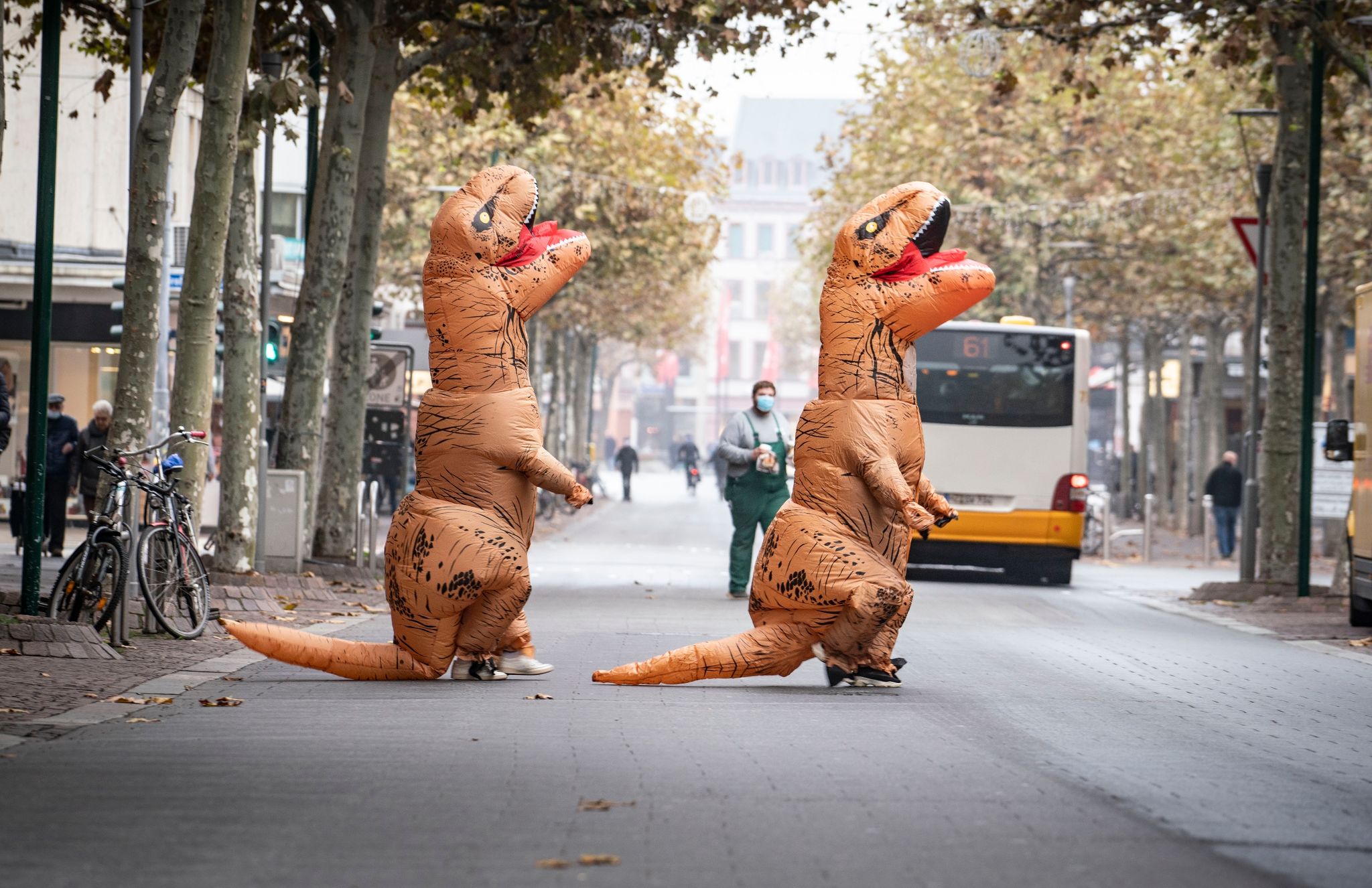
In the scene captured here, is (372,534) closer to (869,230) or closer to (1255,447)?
(1255,447)

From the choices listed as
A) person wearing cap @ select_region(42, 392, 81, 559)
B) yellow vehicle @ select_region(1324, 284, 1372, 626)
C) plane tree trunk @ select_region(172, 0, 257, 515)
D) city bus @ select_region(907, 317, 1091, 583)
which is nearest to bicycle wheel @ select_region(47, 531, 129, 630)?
plane tree trunk @ select_region(172, 0, 257, 515)

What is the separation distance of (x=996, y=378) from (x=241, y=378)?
10.4 metres

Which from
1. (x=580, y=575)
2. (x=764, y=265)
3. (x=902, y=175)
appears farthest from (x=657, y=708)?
(x=764, y=265)

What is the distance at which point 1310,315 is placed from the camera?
20.5 metres

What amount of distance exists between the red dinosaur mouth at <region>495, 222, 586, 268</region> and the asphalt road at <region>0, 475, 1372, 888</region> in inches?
87.9

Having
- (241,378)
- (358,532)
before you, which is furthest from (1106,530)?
(241,378)

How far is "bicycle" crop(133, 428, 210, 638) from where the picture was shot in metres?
13.1

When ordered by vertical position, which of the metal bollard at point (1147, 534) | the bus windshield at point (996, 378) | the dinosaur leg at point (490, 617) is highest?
the bus windshield at point (996, 378)

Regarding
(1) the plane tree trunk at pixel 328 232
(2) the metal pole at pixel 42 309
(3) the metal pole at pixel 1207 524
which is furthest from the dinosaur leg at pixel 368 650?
(3) the metal pole at pixel 1207 524

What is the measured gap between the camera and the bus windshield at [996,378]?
24.2m

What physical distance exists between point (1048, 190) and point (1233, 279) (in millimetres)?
5819

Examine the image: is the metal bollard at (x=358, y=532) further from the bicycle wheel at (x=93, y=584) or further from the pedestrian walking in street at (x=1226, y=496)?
the pedestrian walking in street at (x=1226, y=496)

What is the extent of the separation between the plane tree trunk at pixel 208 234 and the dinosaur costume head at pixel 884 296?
6.11 metres

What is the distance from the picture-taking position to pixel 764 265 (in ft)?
454
